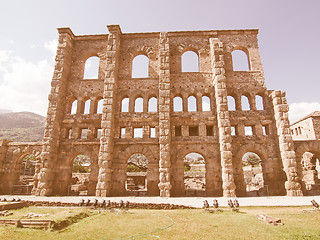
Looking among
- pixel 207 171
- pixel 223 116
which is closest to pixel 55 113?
pixel 207 171

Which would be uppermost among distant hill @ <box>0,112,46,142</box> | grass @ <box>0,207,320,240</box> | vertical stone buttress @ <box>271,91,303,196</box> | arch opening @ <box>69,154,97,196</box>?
distant hill @ <box>0,112,46,142</box>

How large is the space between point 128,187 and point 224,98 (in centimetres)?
1436

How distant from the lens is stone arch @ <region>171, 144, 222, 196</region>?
14633mm

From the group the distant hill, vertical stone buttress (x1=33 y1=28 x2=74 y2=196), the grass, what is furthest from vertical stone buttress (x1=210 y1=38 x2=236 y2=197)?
the distant hill

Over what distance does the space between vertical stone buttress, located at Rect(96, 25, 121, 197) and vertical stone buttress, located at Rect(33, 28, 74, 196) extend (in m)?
3.87

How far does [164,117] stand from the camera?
15.3 meters

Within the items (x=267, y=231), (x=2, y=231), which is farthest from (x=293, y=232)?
(x=2, y=231)

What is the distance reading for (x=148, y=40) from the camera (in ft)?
60.3

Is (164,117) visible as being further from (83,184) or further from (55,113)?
(83,184)

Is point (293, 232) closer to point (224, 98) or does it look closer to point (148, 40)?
point (224, 98)

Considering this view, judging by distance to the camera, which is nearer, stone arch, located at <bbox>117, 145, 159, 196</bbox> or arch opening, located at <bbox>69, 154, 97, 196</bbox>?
stone arch, located at <bbox>117, 145, 159, 196</bbox>

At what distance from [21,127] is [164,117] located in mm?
111813

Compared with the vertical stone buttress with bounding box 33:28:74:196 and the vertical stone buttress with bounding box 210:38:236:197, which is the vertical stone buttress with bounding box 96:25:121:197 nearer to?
the vertical stone buttress with bounding box 33:28:74:196

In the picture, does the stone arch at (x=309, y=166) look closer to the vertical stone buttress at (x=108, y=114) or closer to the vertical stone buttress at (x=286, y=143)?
the vertical stone buttress at (x=286, y=143)
